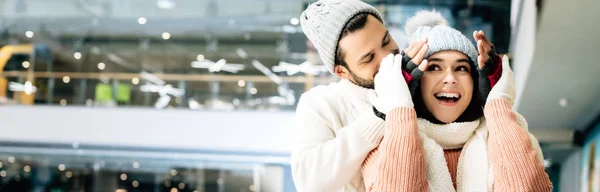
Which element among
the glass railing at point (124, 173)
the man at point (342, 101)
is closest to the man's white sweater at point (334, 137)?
the man at point (342, 101)

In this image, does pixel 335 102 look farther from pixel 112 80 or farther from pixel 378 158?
pixel 112 80

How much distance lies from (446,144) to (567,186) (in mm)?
11491

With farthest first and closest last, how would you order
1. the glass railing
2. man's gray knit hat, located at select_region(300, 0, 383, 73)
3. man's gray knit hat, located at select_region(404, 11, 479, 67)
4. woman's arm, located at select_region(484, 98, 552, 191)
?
the glass railing
man's gray knit hat, located at select_region(300, 0, 383, 73)
man's gray knit hat, located at select_region(404, 11, 479, 67)
woman's arm, located at select_region(484, 98, 552, 191)

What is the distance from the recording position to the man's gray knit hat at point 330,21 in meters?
1.39

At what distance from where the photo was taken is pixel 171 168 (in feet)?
40.4

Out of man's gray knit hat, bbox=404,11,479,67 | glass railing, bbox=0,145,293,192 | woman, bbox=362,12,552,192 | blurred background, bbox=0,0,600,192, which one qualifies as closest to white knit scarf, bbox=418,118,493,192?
woman, bbox=362,12,552,192

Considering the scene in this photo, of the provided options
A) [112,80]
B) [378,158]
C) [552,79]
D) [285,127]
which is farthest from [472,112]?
[112,80]

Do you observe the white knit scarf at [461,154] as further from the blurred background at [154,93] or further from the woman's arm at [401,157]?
the blurred background at [154,93]

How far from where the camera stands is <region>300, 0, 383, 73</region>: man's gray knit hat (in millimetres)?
1387

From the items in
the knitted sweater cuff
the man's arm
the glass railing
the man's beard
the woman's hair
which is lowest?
the glass railing

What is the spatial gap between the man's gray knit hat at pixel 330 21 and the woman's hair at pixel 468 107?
0.62 feet

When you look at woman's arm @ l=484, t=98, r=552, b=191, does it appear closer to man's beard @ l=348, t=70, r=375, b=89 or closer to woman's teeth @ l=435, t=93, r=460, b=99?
woman's teeth @ l=435, t=93, r=460, b=99

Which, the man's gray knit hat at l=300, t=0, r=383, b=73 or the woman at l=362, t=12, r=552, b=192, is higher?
the man's gray knit hat at l=300, t=0, r=383, b=73

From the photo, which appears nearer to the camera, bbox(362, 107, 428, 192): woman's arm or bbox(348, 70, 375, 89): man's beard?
bbox(362, 107, 428, 192): woman's arm
